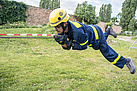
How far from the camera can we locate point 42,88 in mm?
3854

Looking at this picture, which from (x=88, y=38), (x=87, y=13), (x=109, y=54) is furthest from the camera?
(x=87, y=13)

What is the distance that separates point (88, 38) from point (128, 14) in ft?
142

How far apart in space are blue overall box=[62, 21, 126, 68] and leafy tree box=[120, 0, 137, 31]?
133 ft

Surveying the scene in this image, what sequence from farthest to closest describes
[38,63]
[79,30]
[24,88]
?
[38,63], [24,88], [79,30]

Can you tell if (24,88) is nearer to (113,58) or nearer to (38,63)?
(38,63)

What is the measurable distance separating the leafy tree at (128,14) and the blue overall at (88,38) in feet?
133

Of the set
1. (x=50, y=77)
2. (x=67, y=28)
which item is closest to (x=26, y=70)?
(x=50, y=77)

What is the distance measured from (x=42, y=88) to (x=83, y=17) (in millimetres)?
17389

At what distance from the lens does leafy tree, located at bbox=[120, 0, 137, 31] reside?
3862 centimetres

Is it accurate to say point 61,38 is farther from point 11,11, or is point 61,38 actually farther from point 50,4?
point 50,4

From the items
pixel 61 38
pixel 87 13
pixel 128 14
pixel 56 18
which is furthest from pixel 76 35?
pixel 128 14

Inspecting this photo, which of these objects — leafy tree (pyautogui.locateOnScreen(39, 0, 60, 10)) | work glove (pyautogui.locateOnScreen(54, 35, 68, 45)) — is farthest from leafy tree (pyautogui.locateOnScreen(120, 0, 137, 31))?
work glove (pyautogui.locateOnScreen(54, 35, 68, 45))

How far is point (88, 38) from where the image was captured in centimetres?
322

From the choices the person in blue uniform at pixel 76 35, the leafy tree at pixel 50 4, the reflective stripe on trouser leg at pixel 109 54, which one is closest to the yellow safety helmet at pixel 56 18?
the person in blue uniform at pixel 76 35
